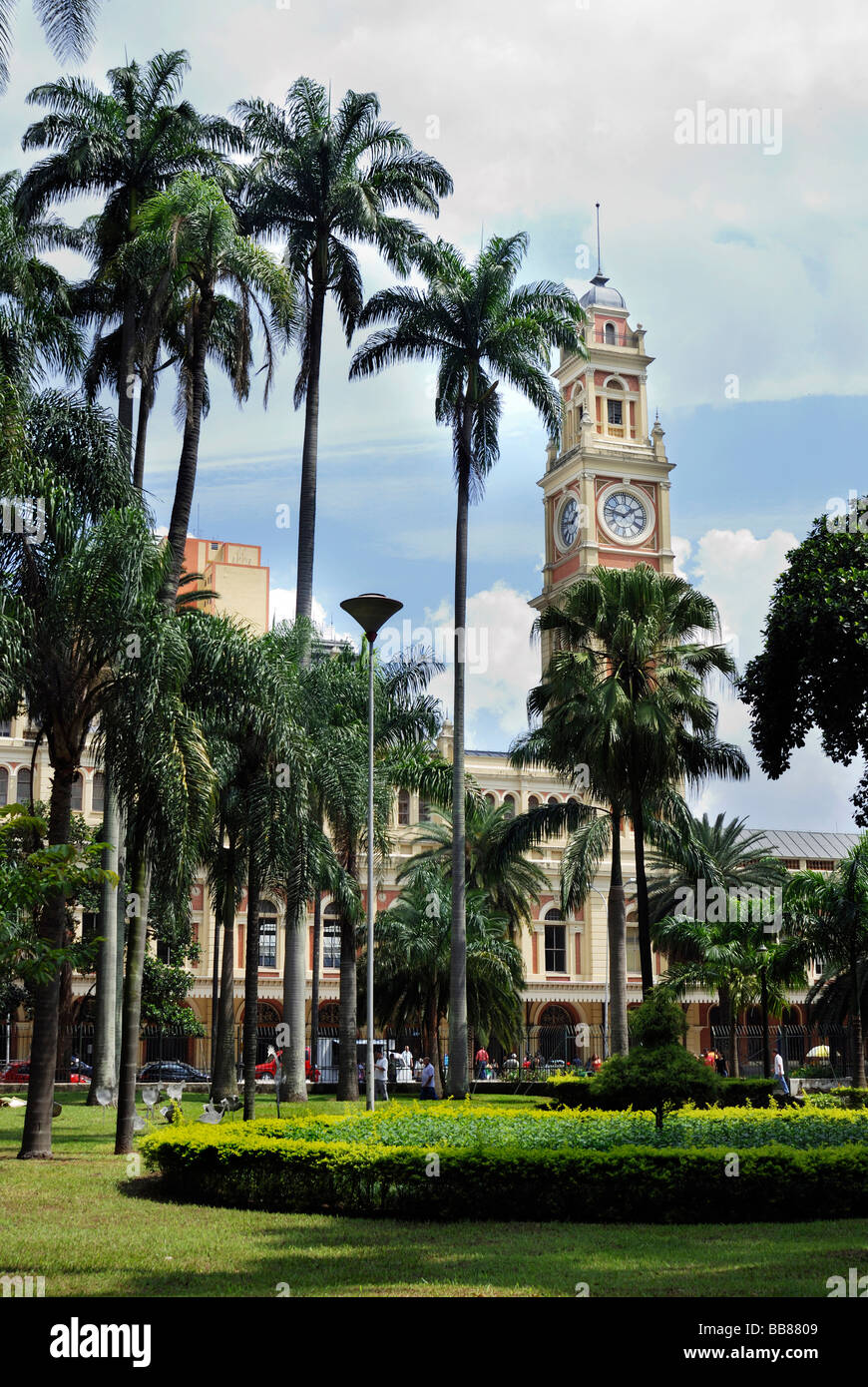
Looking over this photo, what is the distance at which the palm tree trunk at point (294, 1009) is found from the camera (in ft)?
89.1

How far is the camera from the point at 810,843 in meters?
74.8

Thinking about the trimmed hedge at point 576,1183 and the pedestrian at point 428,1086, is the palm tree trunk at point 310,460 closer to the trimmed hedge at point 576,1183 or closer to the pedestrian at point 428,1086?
the pedestrian at point 428,1086

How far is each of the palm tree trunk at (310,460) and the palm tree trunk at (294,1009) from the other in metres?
6.79

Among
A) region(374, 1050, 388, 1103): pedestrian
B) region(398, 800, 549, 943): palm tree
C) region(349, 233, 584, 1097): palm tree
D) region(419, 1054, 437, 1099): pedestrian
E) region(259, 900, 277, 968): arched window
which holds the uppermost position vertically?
region(349, 233, 584, 1097): palm tree

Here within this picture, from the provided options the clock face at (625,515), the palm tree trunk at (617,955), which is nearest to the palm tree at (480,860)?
the palm tree trunk at (617,955)

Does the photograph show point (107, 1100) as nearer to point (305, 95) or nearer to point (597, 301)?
point (305, 95)

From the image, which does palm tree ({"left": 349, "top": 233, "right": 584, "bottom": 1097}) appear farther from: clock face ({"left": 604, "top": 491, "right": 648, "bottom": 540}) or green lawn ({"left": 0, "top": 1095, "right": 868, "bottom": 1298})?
clock face ({"left": 604, "top": 491, "right": 648, "bottom": 540})

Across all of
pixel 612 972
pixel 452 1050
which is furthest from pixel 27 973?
pixel 612 972

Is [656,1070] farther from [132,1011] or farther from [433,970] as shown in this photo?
[433,970]

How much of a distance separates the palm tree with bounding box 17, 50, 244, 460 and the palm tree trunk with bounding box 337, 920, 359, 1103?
14.0m

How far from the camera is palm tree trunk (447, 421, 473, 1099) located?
27922 mm

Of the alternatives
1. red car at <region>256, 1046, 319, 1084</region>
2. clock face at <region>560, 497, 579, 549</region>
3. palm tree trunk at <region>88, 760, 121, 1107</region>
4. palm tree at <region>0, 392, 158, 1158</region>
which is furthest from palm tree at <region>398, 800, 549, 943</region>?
clock face at <region>560, 497, 579, 549</region>

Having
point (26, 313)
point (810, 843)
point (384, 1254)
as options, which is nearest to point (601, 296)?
point (810, 843)

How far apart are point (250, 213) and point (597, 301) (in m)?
52.9
